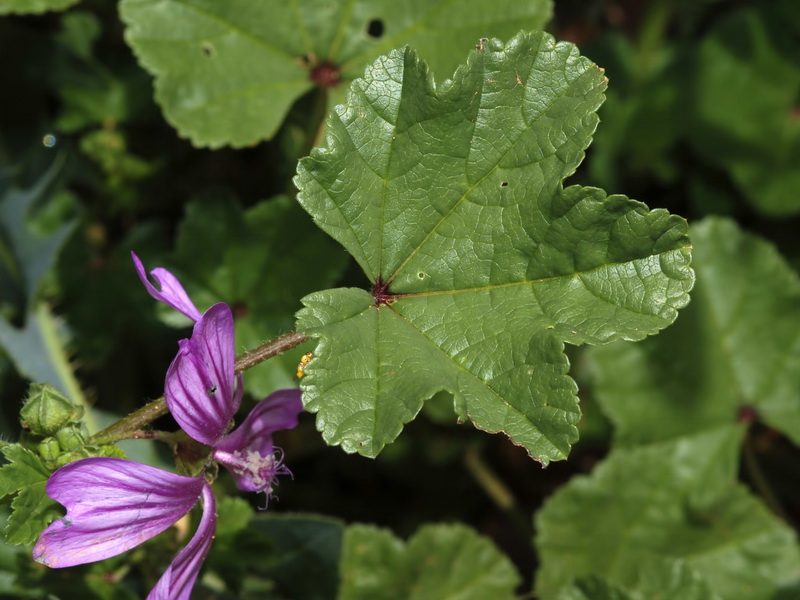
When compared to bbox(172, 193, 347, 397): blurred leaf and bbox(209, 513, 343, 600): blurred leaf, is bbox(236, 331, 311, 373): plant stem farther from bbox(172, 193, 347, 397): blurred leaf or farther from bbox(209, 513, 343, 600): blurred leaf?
bbox(209, 513, 343, 600): blurred leaf

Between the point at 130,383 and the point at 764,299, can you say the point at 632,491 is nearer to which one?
the point at 764,299

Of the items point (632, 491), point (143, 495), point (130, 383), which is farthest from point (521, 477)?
point (143, 495)

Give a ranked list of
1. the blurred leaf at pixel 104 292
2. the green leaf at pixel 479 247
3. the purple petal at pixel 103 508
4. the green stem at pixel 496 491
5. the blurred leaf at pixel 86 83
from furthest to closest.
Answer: the green stem at pixel 496 491 → the blurred leaf at pixel 86 83 → the blurred leaf at pixel 104 292 → the green leaf at pixel 479 247 → the purple petal at pixel 103 508

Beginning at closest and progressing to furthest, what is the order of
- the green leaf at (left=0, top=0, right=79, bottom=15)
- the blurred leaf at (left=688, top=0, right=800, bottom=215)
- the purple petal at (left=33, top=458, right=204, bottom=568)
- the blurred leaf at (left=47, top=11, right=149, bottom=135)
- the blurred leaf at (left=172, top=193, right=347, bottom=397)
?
the purple petal at (left=33, top=458, right=204, bottom=568) → the blurred leaf at (left=172, top=193, right=347, bottom=397) → the green leaf at (left=0, top=0, right=79, bottom=15) → the blurred leaf at (left=47, top=11, right=149, bottom=135) → the blurred leaf at (left=688, top=0, right=800, bottom=215)

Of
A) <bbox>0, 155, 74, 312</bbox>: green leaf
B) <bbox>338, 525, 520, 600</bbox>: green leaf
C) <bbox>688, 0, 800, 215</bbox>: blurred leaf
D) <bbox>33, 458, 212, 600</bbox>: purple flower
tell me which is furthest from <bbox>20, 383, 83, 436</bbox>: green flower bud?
A: <bbox>688, 0, 800, 215</bbox>: blurred leaf

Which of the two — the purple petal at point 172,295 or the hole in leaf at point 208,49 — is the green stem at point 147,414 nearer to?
the purple petal at point 172,295

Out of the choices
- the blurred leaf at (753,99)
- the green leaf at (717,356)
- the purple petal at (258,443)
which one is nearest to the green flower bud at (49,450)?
the purple petal at (258,443)
